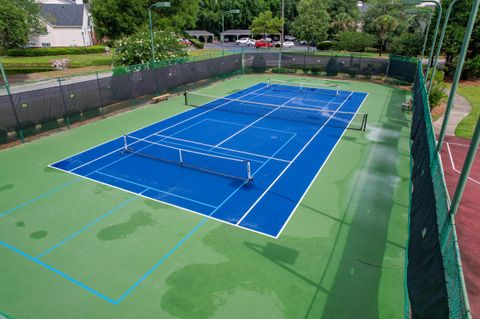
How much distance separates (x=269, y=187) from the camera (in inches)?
507

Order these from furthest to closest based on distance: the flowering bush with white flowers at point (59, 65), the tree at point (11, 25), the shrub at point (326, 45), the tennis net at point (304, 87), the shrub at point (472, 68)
Result: the shrub at point (326, 45)
the flowering bush with white flowers at point (59, 65)
the tree at point (11, 25)
the shrub at point (472, 68)
the tennis net at point (304, 87)

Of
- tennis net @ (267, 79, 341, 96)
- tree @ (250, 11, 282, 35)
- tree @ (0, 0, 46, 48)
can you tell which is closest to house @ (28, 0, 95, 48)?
tree @ (0, 0, 46, 48)

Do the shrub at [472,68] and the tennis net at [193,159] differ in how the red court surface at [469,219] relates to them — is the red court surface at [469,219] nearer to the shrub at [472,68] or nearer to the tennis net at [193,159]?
the tennis net at [193,159]

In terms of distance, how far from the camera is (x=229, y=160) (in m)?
15.1

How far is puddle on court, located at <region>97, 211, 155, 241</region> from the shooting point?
10.2 metres

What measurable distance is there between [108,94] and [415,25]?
48.0 metres

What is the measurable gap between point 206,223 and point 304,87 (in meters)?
22.7

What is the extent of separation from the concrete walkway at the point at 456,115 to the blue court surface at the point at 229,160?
5256 mm

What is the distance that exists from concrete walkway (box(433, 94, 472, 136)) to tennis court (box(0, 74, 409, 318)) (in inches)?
105

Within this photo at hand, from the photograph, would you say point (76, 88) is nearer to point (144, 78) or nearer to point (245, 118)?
point (144, 78)

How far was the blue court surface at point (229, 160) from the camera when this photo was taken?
39.0 feet

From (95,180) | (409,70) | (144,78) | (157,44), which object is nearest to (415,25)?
(409,70)

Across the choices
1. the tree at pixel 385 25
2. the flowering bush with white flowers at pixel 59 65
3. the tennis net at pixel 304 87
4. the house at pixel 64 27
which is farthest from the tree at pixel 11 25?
the tree at pixel 385 25

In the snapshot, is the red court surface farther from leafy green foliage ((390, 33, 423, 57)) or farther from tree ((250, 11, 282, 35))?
tree ((250, 11, 282, 35))
